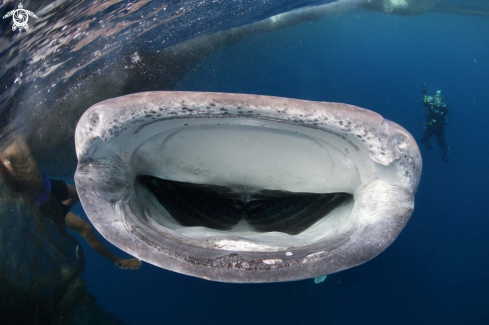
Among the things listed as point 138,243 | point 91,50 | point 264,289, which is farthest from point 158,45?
point 264,289

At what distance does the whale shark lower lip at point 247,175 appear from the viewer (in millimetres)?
1494

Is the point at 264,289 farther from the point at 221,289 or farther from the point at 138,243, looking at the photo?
the point at 138,243

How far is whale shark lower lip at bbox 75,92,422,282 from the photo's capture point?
1494mm

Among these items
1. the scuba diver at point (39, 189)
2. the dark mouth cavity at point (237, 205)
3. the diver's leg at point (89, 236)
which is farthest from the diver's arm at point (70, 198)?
the dark mouth cavity at point (237, 205)

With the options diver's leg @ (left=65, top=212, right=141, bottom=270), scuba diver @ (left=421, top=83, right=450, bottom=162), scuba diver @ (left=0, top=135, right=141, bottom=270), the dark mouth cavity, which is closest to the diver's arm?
scuba diver @ (left=0, top=135, right=141, bottom=270)

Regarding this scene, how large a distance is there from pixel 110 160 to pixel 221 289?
20.3 m

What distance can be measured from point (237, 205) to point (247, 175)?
1.07 feet

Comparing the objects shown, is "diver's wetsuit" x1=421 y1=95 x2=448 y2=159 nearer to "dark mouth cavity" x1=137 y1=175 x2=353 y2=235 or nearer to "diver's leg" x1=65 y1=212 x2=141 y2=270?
"diver's leg" x1=65 y1=212 x2=141 y2=270

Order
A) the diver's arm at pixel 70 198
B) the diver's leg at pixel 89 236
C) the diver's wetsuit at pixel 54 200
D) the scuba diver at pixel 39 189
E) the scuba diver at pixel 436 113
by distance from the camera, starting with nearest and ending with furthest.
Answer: the scuba diver at pixel 39 189, the diver's wetsuit at pixel 54 200, the diver's arm at pixel 70 198, the diver's leg at pixel 89 236, the scuba diver at pixel 436 113

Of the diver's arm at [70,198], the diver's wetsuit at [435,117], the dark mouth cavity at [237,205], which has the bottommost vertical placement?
the diver's wetsuit at [435,117]

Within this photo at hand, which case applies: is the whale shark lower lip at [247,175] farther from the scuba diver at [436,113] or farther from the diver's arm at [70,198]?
the scuba diver at [436,113]

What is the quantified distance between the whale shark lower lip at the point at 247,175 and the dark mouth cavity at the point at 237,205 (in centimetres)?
1

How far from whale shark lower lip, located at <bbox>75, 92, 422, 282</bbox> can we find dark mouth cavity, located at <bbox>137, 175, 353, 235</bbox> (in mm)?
14

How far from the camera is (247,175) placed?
2432mm
